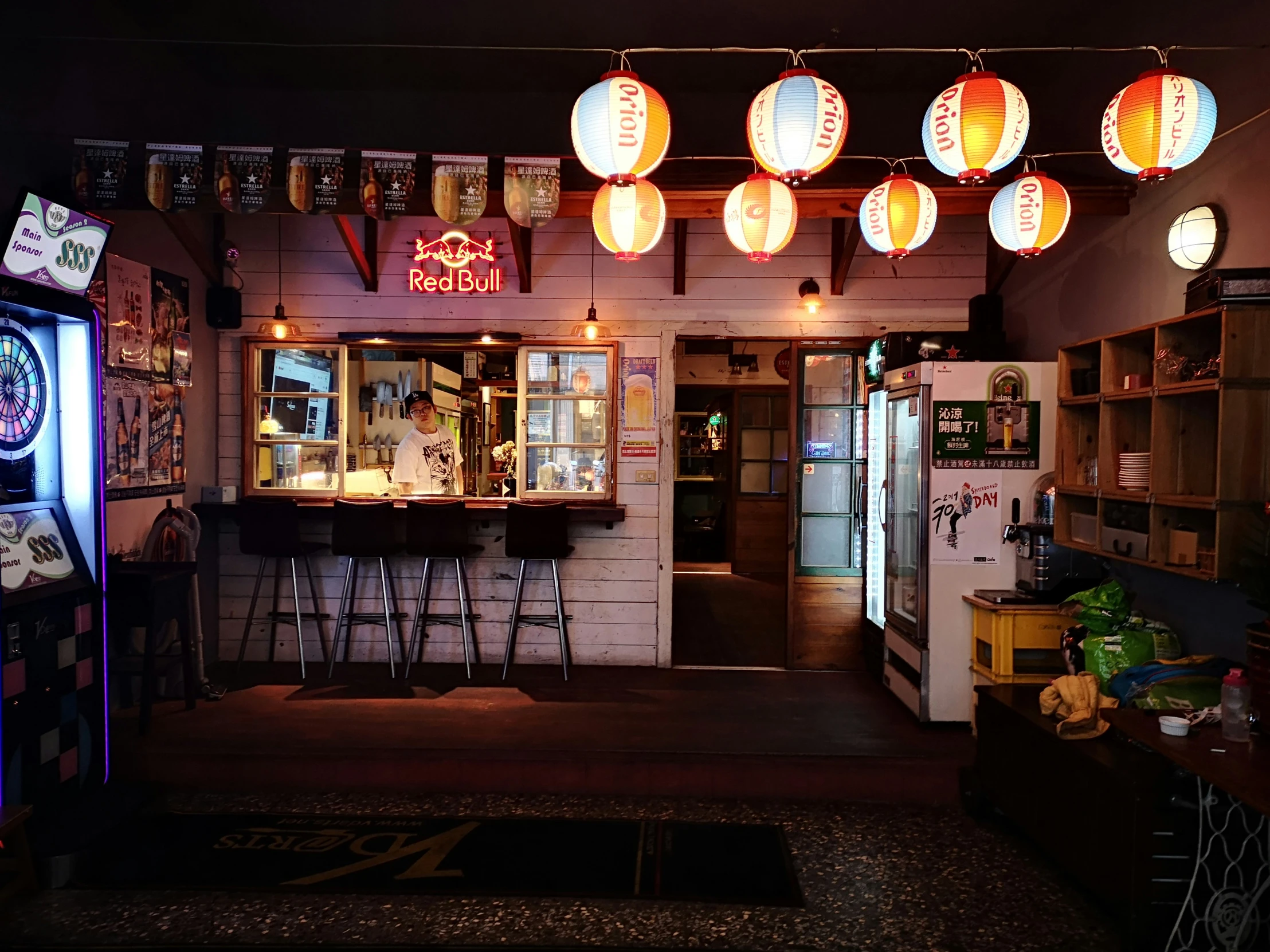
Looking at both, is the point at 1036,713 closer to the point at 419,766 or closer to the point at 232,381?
the point at 419,766

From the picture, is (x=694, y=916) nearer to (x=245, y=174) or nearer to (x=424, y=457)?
(x=424, y=457)

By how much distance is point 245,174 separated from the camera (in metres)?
4.21

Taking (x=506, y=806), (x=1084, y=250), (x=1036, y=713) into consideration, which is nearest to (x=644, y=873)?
(x=506, y=806)

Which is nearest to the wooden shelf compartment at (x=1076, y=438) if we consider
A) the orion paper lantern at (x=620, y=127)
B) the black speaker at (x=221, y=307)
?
the orion paper lantern at (x=620, y=127)

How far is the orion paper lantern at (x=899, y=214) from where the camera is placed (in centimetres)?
390

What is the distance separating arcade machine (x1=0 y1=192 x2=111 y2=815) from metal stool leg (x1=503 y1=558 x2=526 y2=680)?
227 cm

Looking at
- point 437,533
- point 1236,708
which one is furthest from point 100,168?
point 1236,708

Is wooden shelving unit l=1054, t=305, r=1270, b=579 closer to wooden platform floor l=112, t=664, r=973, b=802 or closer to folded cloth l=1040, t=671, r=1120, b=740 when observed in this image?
folded cloth l=1040, t=671, r=1120, b=740

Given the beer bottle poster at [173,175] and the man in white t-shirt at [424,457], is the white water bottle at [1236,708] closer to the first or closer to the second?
the man in white t-shirt at [424,457]

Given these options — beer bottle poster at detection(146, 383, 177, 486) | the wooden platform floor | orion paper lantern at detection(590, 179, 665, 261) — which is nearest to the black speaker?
beer bottle poster at detection(146, 383, 177, 486)

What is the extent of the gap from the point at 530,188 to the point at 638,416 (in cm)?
186

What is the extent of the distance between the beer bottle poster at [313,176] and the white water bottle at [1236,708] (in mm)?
4385

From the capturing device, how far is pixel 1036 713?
10.6 ft

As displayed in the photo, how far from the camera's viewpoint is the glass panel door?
4719 mm
